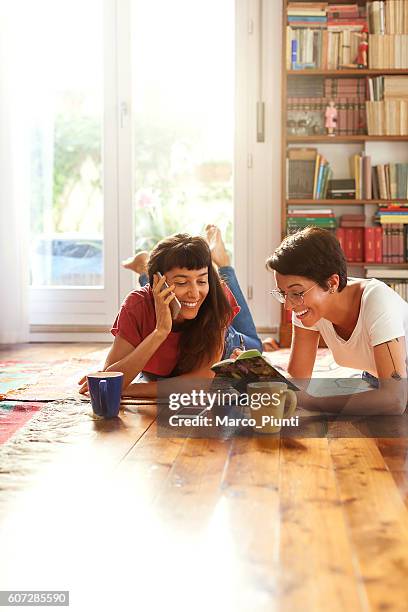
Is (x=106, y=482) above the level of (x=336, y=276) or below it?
below

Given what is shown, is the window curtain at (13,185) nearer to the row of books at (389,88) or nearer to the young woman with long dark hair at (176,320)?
the row of books at (389,88)

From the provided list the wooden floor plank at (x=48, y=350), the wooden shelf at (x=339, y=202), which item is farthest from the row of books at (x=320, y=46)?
the wooden floor plank at (x=48, y=350)

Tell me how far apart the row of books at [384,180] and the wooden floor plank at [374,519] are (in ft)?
11.8

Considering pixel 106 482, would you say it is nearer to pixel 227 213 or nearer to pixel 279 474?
pixel 279 474

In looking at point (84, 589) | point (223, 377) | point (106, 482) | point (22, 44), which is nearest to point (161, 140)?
point (22, 44)

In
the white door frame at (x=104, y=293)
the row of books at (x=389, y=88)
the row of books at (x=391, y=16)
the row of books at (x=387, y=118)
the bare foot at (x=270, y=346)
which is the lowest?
the bare foot at (x=270, y=346)

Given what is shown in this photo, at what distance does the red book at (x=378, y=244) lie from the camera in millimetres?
4879

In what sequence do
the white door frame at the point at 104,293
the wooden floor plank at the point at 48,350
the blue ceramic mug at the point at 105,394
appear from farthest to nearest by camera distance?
the white door frame at the point at 104,293 → the wooden floor plank at the point at 48,350 → the blue ceramic mug at the point at 105,394

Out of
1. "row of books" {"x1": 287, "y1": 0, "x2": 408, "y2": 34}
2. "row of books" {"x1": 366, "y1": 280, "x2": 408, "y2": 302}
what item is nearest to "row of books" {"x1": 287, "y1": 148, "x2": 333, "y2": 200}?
"row of books" {"x1": 366, "y1": 280, "x2": 408, "y2": 302}

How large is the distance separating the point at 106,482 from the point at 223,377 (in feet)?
1.46

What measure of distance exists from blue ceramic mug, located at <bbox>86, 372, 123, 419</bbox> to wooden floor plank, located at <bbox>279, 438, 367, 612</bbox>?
47cm

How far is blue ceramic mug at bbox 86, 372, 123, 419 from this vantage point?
1706 millimetres

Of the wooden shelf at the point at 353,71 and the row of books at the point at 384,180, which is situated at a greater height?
Answer: the wooden shelf at the point at 353,71

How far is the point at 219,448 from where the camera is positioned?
4.74 feet
